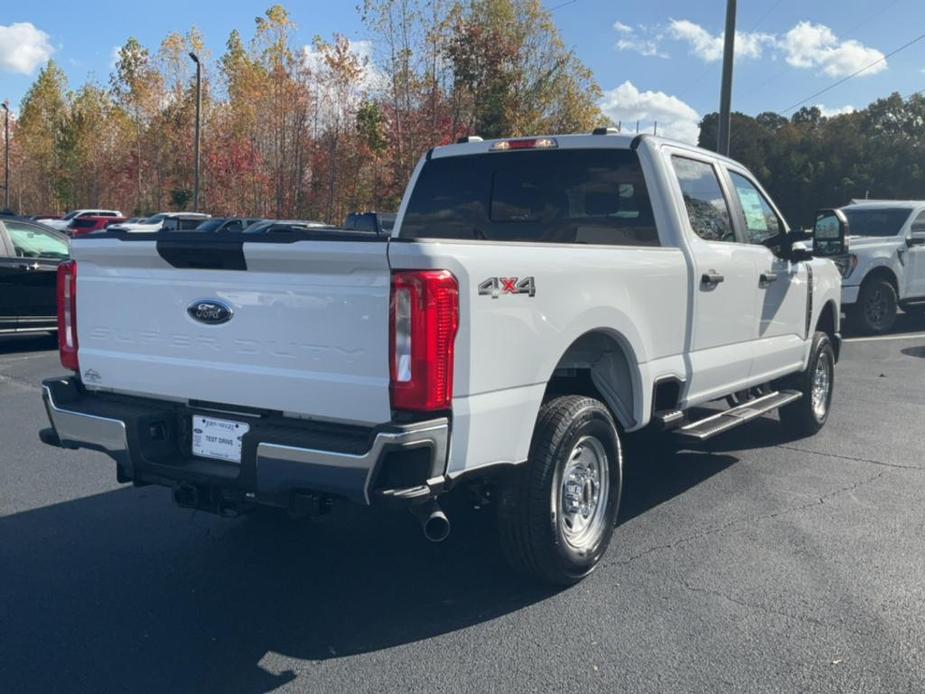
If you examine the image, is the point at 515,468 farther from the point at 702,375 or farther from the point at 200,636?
the point at 702,375

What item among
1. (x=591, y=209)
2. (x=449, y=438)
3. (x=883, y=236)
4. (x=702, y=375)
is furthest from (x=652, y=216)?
(x=883, y=236)

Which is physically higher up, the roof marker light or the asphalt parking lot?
the roof marker light

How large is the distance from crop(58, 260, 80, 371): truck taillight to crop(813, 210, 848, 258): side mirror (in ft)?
17.4

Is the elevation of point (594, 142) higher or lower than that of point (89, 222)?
higher

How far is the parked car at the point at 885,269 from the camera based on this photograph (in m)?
13.4

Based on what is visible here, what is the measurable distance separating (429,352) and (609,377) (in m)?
1.66

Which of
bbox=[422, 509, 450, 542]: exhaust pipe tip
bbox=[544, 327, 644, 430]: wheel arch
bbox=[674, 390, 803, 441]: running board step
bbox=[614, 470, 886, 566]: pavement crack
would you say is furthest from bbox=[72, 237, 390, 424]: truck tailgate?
bbox=[674, 390, 803, 441]: running board step

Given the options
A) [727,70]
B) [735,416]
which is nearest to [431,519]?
[735,416]

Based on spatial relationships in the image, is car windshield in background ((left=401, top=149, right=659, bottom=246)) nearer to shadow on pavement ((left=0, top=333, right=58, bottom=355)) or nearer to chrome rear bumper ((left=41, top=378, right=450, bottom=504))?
chrome rear bumper ((left=41, top=378, right=450, bottom=504))

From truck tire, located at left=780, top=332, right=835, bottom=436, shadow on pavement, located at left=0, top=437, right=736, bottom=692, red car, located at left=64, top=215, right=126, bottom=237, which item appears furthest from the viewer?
red car, located at left=64, top=215, right=126, bottom=237

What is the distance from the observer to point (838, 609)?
161 inches

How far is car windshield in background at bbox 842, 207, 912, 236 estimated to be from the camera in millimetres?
14125

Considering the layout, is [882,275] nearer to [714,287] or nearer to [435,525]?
[714,287]

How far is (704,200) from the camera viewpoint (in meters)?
5.71
